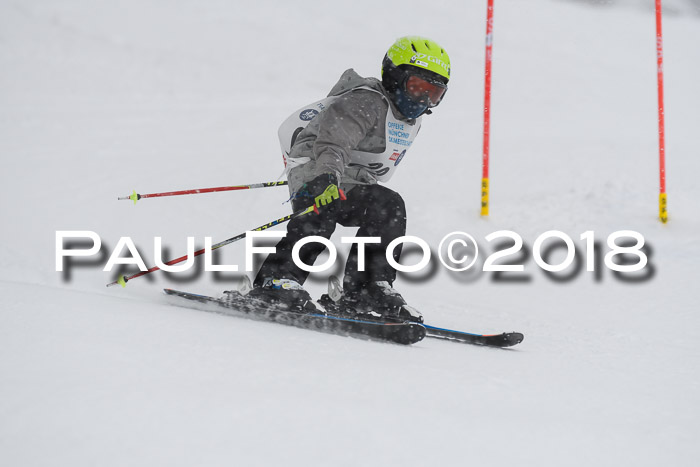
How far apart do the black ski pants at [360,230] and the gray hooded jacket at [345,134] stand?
0.10m

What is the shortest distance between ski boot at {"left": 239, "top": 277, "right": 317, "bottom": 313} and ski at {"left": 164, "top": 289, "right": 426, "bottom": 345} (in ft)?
0.09

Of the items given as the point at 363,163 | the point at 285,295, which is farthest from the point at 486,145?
the point at 285,295

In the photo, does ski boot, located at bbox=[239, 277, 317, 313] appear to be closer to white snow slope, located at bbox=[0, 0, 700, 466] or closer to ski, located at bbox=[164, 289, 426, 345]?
ski, located at bbox=[164, 289, 426, 345]

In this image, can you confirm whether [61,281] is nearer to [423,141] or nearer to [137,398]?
[137,398]

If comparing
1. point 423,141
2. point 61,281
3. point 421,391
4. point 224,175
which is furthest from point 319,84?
point 421,391

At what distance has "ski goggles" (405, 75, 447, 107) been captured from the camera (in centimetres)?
281

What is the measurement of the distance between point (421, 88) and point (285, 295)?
1145 millimetres

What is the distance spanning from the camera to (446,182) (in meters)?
5.66

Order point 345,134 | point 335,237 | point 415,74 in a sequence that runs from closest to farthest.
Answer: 1. point 345,134
2. point 415,74
3. point 335,237

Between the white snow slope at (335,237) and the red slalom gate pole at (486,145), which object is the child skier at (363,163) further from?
the red slalom gate pole at (486,145)

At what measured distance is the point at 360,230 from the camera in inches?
117

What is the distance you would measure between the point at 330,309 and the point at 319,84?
8.16m

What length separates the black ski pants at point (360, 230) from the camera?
280cm

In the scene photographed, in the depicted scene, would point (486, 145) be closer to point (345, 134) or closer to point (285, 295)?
point (345, 134)
